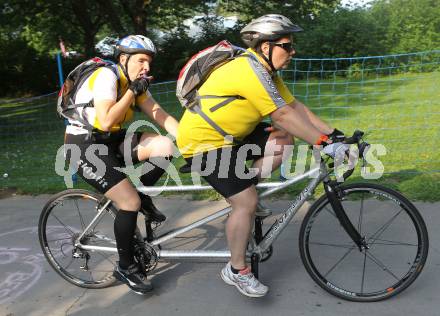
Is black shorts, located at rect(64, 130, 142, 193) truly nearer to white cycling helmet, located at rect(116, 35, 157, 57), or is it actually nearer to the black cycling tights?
the black cycling tights

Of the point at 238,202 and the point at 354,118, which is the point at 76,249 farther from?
the point at 354,118

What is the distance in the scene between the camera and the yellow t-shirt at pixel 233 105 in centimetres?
271

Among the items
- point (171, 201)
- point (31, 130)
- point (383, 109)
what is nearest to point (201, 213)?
point (171, 201)

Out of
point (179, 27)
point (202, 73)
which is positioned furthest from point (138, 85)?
point (179, 27)

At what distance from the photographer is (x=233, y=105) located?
9.33 feet

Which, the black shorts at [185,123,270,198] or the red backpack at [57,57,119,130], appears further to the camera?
the red backpack at [57,57,119,130]

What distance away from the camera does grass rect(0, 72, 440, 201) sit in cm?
532

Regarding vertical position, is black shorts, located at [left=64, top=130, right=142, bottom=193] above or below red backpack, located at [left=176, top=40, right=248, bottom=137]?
below

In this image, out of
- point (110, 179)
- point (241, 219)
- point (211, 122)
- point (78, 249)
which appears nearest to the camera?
point (211, 122)

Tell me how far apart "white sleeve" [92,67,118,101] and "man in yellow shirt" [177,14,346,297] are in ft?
1.60

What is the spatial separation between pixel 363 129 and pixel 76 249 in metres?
5.44

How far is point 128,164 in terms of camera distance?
340 centimetres

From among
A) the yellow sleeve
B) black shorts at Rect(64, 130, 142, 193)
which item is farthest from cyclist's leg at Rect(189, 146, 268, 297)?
black shorts at Rect(64, 130, 142, 193)

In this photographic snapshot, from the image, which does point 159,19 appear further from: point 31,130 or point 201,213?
point 201,213
